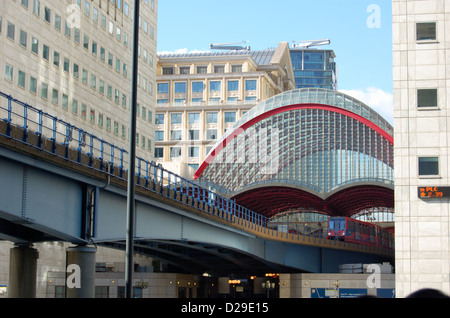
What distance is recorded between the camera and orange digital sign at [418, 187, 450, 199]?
4544cm

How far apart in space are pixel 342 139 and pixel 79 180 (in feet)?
289

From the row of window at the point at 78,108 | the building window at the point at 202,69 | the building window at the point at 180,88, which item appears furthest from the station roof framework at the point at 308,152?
the building window at the point at 202,69

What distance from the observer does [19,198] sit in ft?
91.0

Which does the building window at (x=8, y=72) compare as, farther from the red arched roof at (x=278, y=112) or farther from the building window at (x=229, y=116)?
the building window at (x=229, y=116)

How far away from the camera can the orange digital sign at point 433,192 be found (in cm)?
4544

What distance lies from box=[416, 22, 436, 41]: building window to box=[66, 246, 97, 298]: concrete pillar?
23826 mm

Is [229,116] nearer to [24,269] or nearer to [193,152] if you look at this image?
[193,152]

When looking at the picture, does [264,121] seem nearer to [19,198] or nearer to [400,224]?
[400,224]

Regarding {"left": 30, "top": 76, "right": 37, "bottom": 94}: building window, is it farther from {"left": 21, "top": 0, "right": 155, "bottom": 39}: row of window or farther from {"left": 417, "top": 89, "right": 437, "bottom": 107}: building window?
{"left": 417, "top": 89, "right": 437, "bottom": 107}: building window

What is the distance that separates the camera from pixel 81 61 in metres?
74.6

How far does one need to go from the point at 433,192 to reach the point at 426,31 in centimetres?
917

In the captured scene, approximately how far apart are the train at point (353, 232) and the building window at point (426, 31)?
40095mm

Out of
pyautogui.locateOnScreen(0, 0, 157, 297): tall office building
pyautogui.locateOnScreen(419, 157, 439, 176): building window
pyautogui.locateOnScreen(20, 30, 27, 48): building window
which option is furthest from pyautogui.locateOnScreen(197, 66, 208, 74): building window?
pyautogui.locateOnScreen(419, 157, 439, 176): building window

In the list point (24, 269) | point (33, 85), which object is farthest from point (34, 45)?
point (24, 269)
